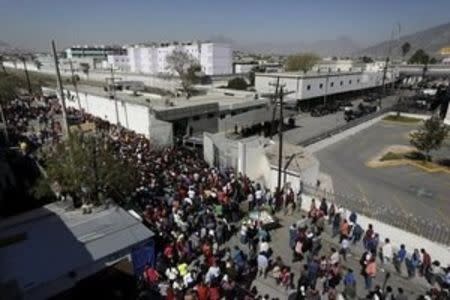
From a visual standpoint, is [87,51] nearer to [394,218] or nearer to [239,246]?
[239,246]

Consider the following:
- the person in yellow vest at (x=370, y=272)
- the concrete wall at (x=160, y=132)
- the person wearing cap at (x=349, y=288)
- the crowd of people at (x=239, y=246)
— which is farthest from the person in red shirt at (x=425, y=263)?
the concrete wall at (x=160, y=132)

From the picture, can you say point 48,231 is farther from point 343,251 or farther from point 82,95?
point 82,95

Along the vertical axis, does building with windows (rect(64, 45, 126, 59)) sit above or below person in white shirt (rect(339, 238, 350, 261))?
above

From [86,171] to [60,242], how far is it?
11.0 ft

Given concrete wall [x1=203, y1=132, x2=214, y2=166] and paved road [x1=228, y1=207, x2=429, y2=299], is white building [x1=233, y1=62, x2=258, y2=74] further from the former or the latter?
paved road [x1=228, y1=207, x2=429, y2=299]

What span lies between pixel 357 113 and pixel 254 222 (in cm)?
3387

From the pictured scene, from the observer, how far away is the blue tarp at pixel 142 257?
11680mm

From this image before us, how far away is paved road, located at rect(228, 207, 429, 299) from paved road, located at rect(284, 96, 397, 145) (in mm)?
17055

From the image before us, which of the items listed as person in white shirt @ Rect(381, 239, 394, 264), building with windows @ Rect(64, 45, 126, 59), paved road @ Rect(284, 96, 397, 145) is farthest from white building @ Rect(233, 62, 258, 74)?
person in white shirt @ Rect(381, 239, 394, 264)

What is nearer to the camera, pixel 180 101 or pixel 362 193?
pixel 362 193

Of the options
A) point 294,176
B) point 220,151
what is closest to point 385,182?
point 294,176

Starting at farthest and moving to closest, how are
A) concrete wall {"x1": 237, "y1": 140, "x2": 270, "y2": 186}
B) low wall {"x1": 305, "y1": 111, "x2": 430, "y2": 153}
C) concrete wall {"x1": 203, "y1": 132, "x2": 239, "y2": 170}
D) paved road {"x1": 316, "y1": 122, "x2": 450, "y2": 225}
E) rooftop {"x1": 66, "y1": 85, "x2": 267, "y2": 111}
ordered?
rooftop {"x1": 66, "y1": 85, "x2": 267, "y2": 111} < low wall {"x1": 305, "y1": 111, "x2": 430, "y2": 153} < concrete wall {"x1": 203, "y1": 132, "x2": 239, "y2": 170} < concrete wall {"x1": 237, "y1": 140, "x2": 270, "y2": 186} < paved road {"x1": 316, "y1": 122, "x2": 450, "y2": 225}

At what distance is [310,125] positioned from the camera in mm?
39812

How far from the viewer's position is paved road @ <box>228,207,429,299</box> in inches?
461
